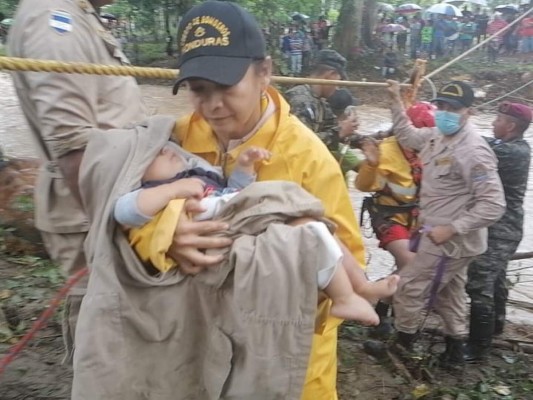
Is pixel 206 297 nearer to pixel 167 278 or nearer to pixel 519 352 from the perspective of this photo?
pixel 167 278

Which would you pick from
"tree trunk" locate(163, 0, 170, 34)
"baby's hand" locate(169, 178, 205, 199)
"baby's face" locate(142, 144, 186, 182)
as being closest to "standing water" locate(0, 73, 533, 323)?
"baby's face" locate(142, 144, 186, 182)

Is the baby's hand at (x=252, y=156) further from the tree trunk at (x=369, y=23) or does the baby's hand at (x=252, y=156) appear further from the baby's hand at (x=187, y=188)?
the tree trunk at (x=369, y=23)

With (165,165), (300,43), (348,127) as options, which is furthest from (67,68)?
(300,43)

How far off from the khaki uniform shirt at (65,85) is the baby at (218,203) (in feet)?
1.56

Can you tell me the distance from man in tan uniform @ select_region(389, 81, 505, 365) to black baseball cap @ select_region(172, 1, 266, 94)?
2535mm

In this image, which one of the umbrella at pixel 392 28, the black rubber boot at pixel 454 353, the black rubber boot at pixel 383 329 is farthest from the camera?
the umbrella at pixel 392 28

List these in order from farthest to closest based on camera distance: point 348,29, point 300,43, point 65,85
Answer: point 348,29
point 300,43
point 65,85

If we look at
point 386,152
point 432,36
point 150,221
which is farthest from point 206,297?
point 432,36

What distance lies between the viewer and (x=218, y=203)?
1.54 m

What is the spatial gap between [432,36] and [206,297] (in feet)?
74.5

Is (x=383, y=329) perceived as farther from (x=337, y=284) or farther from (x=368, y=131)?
(x=368, y=131)

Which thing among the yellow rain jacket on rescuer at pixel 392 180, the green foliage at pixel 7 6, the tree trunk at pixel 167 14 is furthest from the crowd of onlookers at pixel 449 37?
the yellow rain jacket on rescuer at pixel 392 180

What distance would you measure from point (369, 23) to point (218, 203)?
69.4ft

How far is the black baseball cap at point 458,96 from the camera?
4016 millimetres
